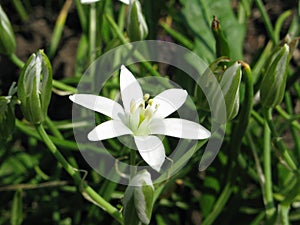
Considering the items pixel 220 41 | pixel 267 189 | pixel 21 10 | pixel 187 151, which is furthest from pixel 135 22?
pixel 21 10

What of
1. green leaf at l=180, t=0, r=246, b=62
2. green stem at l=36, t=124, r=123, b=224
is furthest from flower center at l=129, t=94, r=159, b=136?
green leaf at l=180, t=0, r=246, b=62

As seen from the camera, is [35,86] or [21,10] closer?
[35,86]

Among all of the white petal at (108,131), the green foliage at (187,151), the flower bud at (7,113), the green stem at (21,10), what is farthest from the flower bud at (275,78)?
the green stem at (21,10)

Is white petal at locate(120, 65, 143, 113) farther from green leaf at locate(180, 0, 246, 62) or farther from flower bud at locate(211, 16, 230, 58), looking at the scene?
green leaf at locate(180, 0, 246, 62)

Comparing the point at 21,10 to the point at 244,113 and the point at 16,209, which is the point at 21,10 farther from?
the point at 244,113

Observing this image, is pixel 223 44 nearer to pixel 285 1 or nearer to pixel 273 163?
pixel 273 163

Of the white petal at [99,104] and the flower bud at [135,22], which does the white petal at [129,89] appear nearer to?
the white petal at [99,104]

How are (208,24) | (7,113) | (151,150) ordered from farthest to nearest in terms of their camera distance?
(208,24) < (7,113) < (151,150)
